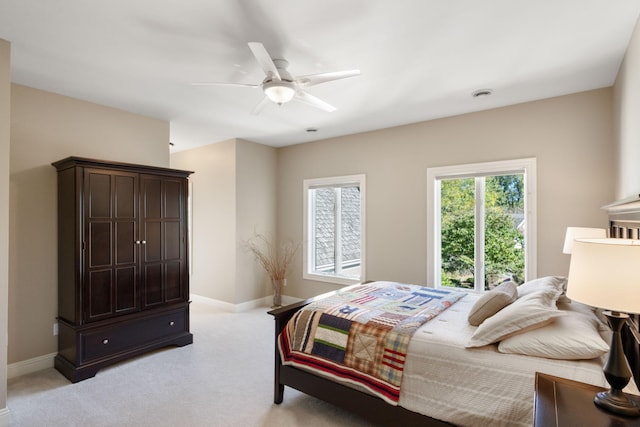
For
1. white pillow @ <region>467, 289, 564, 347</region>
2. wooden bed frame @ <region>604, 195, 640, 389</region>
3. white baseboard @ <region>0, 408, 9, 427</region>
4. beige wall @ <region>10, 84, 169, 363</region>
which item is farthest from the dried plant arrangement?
wooden bed frame @ <region>604, 195, 640, 389</region>

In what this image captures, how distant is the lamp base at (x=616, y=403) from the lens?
1.19 meters

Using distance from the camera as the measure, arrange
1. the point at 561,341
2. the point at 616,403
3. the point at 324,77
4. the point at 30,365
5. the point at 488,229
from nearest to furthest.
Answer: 1. the point at 616,403
2. the point at 561,341
3. the point at 324,77
4. the point at 30,365
5. the point at 488,229

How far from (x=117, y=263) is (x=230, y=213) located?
79.7 inches

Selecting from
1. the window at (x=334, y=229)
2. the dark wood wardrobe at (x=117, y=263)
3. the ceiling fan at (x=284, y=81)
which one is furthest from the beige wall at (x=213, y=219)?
the ceiling fan at (x=284, y=81)

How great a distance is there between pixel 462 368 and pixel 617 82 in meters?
2.86

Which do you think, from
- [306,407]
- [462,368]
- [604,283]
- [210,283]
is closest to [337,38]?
[604,283]

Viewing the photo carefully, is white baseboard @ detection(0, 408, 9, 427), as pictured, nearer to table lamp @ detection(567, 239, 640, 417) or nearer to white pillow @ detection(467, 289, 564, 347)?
white pillow @ detection(467, 289, 564, 347)

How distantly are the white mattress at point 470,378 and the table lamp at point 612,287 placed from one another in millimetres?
396

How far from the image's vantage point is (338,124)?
14.4 feet

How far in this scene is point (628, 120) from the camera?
8.05 ft

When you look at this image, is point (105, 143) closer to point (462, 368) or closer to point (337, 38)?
point (337, 38)

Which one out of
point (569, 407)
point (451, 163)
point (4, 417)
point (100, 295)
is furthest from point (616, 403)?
point (100, 295)

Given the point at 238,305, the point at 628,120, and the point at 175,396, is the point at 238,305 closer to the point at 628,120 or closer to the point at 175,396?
the point at 175,396

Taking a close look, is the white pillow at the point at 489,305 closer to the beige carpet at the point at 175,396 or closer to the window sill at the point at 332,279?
the beige carpet at the point at 175,396
